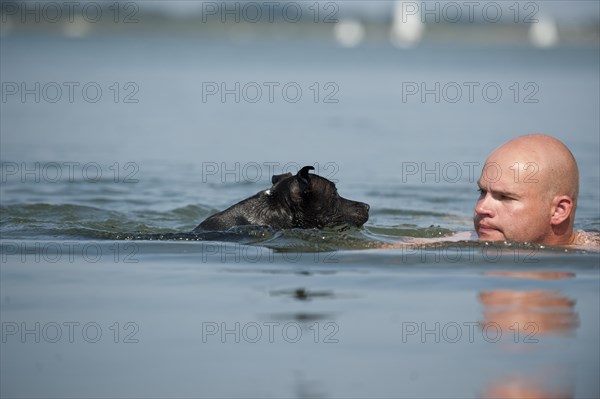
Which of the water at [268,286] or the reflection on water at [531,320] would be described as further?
the water at [268,286]

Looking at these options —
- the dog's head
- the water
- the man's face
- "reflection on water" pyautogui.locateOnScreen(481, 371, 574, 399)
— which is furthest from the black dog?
"reflection on water" pyautogui.locateOnScreen(481, 371, 574, 399)

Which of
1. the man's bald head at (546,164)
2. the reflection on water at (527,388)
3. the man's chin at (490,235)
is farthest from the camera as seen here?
the man's chin at (490,235)

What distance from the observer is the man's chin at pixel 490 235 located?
27.5 ft

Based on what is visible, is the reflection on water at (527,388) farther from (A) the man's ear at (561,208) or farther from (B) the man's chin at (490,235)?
(B) the man's chin at (490,235)

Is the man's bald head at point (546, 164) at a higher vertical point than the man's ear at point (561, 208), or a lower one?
higher

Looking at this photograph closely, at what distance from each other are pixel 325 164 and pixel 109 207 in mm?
4365

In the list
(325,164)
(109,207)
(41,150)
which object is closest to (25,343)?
(109,207)

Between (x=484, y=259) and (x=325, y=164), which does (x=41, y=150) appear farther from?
(x=484, y=259)

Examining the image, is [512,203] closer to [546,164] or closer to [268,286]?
[546,164]

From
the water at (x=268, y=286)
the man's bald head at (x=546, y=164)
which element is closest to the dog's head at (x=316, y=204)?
the water at (x=268, y=286)

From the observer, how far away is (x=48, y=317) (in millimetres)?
6824

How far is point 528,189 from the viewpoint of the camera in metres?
7.99

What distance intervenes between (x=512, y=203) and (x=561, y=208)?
366mm

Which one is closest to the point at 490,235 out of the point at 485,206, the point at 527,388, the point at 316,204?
the point at 485,206
